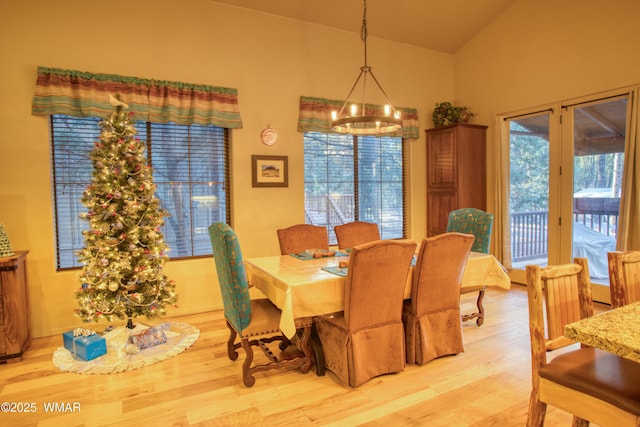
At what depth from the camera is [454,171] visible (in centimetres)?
527

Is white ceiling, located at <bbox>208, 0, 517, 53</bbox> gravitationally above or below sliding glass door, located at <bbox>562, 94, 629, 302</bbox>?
above

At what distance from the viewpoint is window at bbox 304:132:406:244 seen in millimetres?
5043

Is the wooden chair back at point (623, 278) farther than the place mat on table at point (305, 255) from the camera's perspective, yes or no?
No

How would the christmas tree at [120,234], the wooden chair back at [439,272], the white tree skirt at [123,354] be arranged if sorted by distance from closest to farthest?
the wooden chair back at [439,272], the white tree skirt at [123,354], the christmas tree at [120,234]

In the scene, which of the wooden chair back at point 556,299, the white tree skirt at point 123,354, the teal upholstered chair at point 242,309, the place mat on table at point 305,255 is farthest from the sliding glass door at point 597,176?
the white tree skirt at point 123,354

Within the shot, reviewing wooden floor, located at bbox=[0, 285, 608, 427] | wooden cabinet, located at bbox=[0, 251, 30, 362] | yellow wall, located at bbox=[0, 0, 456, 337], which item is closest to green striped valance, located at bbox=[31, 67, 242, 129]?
yellow wall, located at bbox=[0, 0, 456, 337]

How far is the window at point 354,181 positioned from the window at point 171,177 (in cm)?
113

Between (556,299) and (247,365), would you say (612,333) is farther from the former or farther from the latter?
(247,365)

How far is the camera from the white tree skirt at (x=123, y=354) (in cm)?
298

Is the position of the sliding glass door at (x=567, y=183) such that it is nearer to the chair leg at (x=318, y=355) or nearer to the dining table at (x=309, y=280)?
the dining table at (x=309, y=280)

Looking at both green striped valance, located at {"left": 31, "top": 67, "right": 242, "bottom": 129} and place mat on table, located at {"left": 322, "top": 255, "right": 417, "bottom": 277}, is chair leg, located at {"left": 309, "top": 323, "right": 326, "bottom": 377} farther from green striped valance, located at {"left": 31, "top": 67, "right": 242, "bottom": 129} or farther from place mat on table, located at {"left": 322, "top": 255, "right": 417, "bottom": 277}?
green striped valance, located at {"left": 31, "top": 67, "right": 242, "bottom": 129}

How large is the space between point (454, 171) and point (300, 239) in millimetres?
2595

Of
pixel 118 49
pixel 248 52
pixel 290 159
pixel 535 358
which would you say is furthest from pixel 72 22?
pixel 535 358

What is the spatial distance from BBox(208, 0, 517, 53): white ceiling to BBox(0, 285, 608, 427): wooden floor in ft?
12.5
